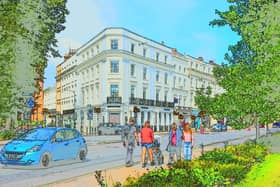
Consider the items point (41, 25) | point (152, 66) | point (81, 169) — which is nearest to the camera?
point (41, 25)

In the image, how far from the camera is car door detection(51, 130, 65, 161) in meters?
18.5

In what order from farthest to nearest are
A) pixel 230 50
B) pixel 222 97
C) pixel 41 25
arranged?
pixel 230 50, pixel 222 97, pixel 41 25

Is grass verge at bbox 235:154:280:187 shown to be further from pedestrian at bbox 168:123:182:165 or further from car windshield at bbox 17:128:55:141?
car windshield at bbox 17:128:55:141

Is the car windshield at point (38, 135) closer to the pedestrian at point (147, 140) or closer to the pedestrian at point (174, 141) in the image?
the pedestrian at point (147, 140)

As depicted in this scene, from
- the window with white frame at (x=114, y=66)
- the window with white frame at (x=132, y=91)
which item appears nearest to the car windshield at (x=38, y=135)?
the window with white frame at (x=114, y=66)

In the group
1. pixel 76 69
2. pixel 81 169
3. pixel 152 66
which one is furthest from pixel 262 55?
pixel 76 69

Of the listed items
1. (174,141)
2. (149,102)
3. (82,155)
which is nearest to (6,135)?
(82,155)

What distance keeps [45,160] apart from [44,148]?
49 centimetres

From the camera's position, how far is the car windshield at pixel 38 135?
60.7 ft

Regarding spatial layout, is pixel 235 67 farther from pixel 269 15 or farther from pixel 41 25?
pixel 41 25

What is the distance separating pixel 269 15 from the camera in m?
25.0

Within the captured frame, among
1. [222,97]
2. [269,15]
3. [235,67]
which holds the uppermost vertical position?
[269,15]

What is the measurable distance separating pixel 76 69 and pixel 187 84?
2104 cm

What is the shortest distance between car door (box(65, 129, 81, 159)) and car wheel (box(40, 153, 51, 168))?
1.47 meters
